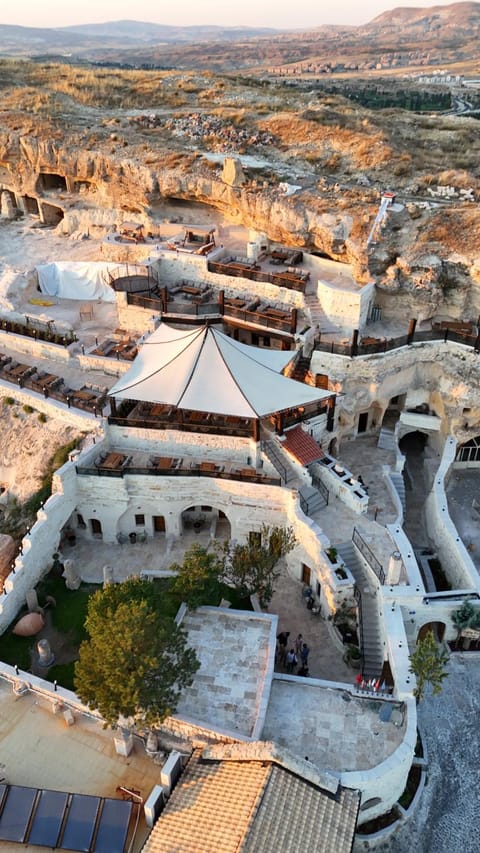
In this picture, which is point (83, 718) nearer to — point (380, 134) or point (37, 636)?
point (37, 636)

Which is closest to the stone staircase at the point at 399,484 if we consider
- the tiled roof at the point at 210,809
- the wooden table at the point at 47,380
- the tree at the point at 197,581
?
the tree at the point at 197,581

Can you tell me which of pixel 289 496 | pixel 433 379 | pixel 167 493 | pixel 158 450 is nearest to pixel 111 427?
pixel 158 450

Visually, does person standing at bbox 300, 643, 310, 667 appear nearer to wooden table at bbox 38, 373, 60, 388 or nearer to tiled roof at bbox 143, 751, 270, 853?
tiled roof at bbox 143, 751, 270, 853

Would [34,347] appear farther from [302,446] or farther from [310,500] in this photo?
[310,500]

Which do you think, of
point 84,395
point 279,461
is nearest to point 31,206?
point 84,395

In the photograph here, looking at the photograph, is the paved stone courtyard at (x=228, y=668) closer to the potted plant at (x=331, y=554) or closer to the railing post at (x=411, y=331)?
the potted plant at (x=331, y=554)

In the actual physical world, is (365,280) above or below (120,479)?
above
